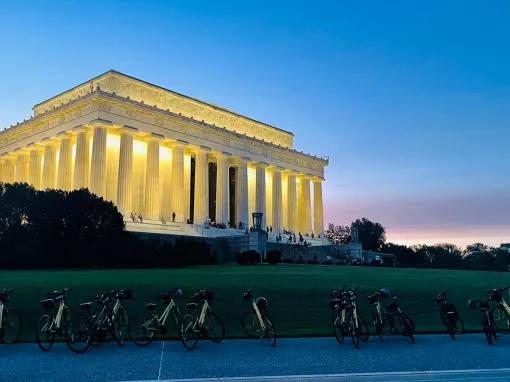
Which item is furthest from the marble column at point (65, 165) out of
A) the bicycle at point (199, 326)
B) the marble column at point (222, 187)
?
the bicycle at point (199, 326)

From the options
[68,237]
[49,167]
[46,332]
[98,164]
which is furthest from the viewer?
[49,167]

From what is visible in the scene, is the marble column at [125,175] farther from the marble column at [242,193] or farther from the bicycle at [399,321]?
the bicycle at [399,321]

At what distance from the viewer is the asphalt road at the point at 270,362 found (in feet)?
34.6

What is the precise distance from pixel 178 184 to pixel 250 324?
5864 centimetres

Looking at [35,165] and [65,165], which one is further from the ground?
[35,165]

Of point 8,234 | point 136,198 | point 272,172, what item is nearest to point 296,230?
point 272,172

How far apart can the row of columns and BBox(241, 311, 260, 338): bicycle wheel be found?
4992 centimetres

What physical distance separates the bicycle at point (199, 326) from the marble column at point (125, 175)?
51.1 m

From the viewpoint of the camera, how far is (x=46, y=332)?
44.1ft

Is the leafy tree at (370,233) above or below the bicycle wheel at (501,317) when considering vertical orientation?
above

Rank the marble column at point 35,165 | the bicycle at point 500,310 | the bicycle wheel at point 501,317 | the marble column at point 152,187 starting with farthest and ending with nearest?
the marble column at point 35,165
the marble column at point 152,187
the bicycle wheel at point 501,317
the bicycle at point 500,310

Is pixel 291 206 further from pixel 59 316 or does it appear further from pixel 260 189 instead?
pixel 59 316

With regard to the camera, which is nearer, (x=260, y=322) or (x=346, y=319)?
(x=260, y=322)

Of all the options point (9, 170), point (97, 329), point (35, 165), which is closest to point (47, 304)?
point (97, 329)
